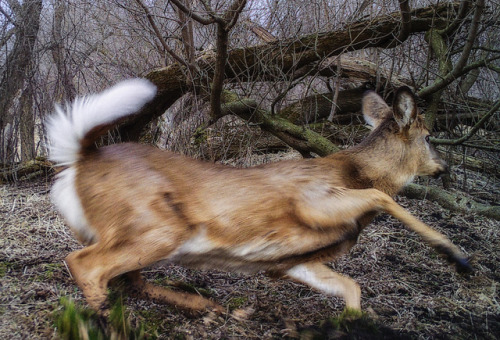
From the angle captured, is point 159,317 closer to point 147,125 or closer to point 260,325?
point 260,325

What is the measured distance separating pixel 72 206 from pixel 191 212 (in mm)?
869

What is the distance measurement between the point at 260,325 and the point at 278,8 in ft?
16.3

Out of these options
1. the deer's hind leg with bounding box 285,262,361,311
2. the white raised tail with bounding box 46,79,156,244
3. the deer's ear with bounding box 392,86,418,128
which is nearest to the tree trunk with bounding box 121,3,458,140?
the deer's ear with bounding box 392,86,418,128

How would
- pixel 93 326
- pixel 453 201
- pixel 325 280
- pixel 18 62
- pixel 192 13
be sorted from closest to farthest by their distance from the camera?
1. pixel 93 326
2. pixel 325 280
3. pixel 192 13
4. pixel 453 201
5. pixel 18 62

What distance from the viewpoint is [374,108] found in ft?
15.4

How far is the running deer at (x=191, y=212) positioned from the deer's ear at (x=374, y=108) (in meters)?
1.05

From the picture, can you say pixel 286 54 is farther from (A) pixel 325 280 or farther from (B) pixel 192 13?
(A) pixel 325 280

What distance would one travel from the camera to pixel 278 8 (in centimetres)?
694

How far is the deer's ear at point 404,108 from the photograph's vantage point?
13.4 ft

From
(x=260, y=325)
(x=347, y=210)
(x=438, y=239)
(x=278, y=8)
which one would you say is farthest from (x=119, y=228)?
(x=278, y=8)

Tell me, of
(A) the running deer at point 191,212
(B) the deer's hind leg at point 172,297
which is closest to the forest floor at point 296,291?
(B) the deer's hind leg at point 172,297

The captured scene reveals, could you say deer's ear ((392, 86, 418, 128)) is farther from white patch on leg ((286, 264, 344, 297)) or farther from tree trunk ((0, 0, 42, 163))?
tree trunk ((0, 0, 42, 163))

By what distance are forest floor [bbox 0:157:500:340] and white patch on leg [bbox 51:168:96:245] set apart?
1.72ft

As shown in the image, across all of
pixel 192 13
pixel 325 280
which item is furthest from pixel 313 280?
pixel 192 13
